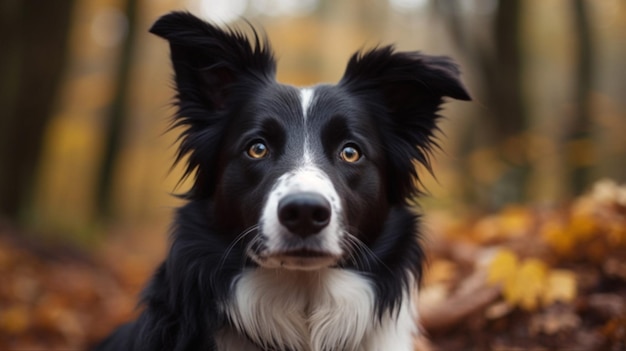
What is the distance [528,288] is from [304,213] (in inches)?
103

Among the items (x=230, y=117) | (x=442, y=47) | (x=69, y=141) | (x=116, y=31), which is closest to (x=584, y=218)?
(x=230, y=117)

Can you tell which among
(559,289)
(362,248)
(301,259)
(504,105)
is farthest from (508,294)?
(504,105)

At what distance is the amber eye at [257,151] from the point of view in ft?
13.4

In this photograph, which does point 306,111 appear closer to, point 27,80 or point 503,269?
point 503,269

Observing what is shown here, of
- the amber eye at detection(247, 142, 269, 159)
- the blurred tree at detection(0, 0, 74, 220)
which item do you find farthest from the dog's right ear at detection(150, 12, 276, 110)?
the blurred tree at detection(0, 0, 74, 220)

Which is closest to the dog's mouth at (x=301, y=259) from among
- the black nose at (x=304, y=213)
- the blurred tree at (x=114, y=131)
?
the black nose at (x=304, y=213)

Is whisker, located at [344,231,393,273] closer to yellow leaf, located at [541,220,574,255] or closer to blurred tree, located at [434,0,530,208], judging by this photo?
yellow leaf, located at [541,220,574,255]

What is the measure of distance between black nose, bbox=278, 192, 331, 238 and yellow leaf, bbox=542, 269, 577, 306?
8.49ft

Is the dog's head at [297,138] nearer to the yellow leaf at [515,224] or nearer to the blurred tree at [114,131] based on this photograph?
the yellow leaf at [515,224]

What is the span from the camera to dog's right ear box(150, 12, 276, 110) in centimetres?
411

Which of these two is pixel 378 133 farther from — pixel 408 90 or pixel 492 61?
pixel 492 61

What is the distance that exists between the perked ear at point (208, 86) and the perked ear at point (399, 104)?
71 cm

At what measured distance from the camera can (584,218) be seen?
554cm

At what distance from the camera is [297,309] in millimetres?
4008
